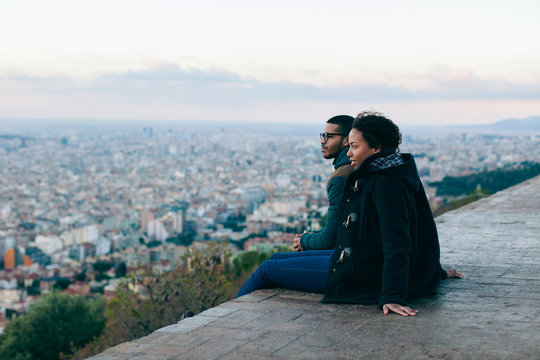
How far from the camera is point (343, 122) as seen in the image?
9.86 ft

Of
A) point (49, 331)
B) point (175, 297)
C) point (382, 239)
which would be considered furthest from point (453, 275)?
point (49, 331)

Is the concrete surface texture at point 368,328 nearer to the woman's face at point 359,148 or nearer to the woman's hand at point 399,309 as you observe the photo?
the woman's hand at point 399,309

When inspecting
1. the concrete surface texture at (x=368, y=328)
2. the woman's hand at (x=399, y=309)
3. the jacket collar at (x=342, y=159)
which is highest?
the jacket collar at (x=342, y=159)

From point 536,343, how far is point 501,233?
2.72 meters

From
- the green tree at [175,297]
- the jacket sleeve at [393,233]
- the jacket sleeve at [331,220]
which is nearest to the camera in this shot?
the jacket sleeve at [393,233]

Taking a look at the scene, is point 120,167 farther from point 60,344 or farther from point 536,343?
point 536,343

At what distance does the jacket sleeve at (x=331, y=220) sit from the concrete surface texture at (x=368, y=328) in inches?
9.6

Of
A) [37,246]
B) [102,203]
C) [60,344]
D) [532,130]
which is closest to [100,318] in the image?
[60,344]

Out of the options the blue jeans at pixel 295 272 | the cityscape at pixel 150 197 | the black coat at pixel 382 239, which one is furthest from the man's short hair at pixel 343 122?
the cityscape at pixel 150 197

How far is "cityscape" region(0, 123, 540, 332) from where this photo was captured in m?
34.9

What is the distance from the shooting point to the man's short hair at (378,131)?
2635 mm

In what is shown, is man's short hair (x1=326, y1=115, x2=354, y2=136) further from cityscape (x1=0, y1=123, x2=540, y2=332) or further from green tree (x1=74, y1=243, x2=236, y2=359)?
cityscape (x1=0, y1=123, x2=540, y2=332)

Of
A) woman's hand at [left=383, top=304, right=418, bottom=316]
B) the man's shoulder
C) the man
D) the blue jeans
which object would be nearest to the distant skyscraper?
the blue jeans

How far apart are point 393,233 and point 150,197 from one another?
62521 mm
